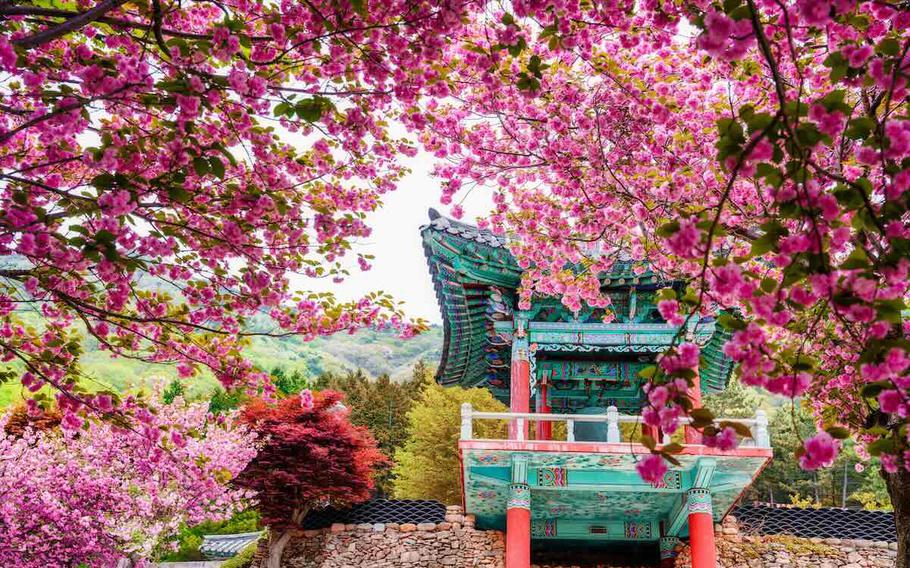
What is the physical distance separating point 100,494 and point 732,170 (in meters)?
13.0

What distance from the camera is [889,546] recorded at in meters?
11.5

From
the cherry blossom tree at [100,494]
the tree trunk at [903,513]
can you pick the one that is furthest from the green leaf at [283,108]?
the cherry blossom tree at [100,494]

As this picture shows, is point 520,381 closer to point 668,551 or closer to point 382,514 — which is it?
point 668,551

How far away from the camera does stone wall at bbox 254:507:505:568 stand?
11953 millimetres

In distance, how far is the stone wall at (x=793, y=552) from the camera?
11.4m

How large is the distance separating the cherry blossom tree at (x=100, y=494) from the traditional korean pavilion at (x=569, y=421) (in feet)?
Result: 14.2

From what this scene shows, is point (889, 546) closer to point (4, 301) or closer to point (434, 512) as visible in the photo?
point (434, 512)

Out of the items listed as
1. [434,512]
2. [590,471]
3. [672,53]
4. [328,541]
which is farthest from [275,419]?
[672,53]

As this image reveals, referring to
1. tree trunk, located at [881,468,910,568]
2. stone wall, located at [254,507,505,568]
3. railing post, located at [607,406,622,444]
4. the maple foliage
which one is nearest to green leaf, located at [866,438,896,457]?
tree trunk, located at [881,468,910,568]

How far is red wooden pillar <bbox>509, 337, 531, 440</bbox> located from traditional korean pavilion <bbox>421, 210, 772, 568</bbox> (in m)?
0.02

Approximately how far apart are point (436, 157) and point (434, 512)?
8.14 meters

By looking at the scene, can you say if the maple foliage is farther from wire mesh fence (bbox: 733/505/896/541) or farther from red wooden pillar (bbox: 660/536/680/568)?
wire mesh fence (bbox: 733/505/896/541)

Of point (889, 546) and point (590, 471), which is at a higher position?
point (590, 471)

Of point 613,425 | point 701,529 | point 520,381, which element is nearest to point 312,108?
point 613,425
